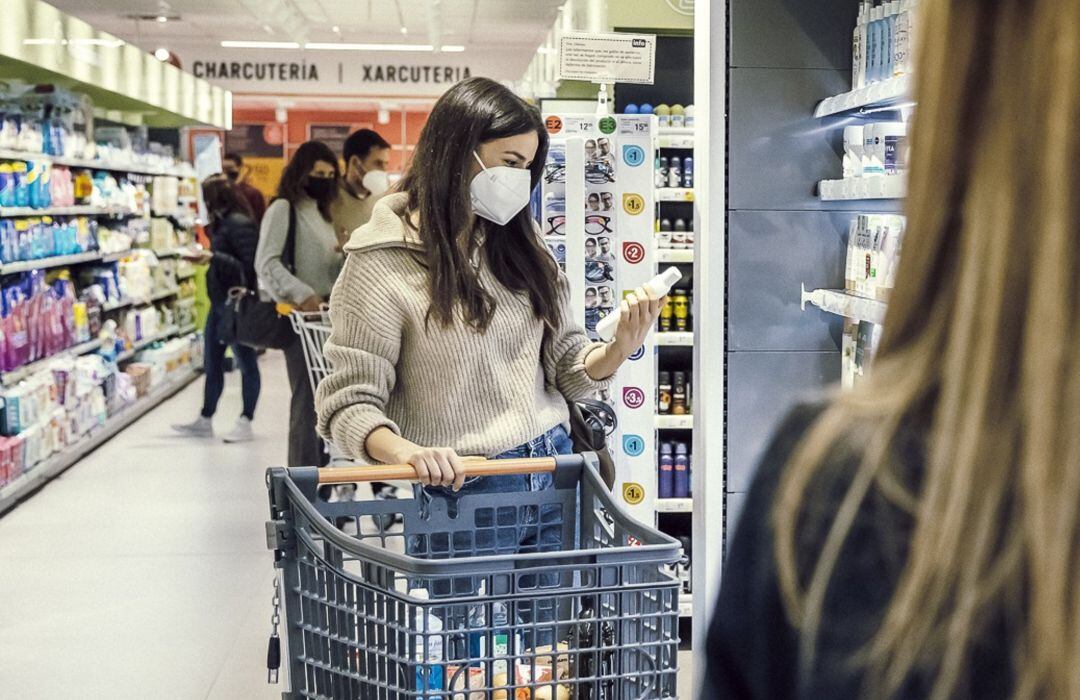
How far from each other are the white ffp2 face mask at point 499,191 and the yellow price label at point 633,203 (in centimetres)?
153

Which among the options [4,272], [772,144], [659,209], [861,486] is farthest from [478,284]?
[4,272]

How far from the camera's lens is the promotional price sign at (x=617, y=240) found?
401cm

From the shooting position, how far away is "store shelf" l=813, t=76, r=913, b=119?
2.77 metres

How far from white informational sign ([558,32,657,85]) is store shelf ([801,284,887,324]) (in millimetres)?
1113

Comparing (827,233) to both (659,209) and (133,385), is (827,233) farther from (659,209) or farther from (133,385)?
(133,385)

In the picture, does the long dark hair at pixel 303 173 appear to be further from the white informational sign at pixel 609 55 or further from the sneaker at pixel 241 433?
the sneaker at pixel 241 433

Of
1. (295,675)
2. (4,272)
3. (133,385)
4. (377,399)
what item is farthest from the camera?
(133,385)

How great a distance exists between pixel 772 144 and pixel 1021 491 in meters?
2.80

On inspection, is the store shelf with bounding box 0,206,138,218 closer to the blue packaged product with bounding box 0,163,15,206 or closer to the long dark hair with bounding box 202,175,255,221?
the blue packaged product with bounding box 0,163,15,206

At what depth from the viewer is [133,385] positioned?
948cm

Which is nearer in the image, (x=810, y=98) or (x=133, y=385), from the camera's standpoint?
(x=810, y=98)

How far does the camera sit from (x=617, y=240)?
4.08 meters

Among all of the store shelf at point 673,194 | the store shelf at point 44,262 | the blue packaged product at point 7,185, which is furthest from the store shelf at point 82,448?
the store shelf at point 673,194

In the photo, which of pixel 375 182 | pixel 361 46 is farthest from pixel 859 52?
pixel 361 46
